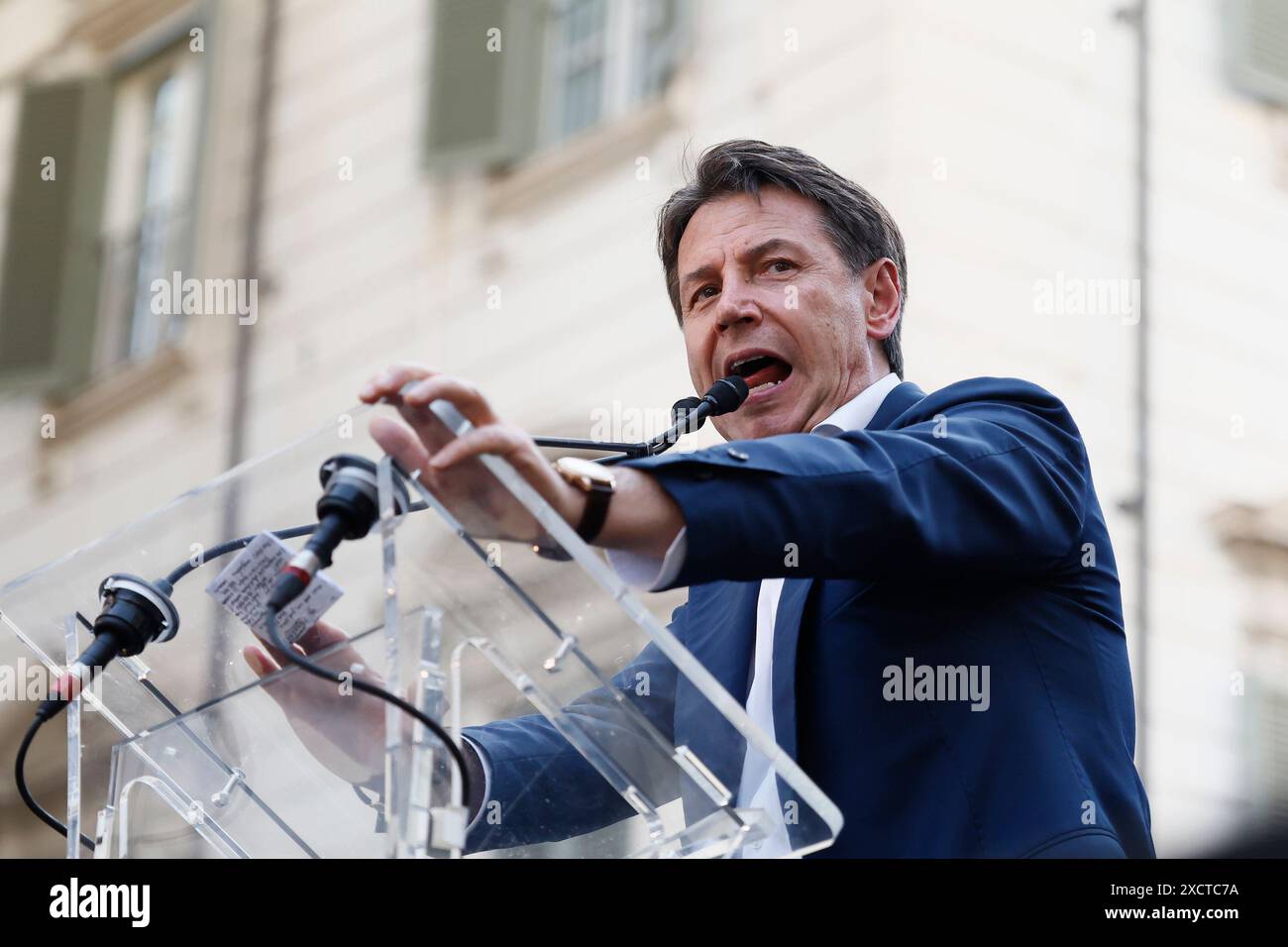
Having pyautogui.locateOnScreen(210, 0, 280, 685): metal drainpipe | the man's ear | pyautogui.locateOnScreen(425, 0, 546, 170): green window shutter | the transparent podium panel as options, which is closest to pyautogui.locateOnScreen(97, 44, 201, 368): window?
pyautogui.locateOnScreen(210, 0, 280, 685): metal drainpipe

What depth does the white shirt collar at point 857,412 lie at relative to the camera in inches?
92.4

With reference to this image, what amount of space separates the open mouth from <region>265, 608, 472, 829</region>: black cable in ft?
3.08

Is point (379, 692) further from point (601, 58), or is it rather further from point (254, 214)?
point (254, 214)

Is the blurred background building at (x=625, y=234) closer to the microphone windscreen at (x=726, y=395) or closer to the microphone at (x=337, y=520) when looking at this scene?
the microphone windscreen at (x=726, y=395)

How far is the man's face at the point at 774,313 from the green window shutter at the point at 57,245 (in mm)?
7021

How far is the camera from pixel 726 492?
65.2 inches

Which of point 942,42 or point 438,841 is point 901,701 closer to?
point 438,841

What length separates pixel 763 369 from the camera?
249cm

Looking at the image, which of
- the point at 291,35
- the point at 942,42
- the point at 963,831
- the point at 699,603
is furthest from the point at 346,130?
the point at 963,831

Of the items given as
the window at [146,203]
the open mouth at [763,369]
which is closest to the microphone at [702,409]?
the open mouth at [763,369]

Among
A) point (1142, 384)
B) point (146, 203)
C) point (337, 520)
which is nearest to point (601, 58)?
point (1142, 384)
